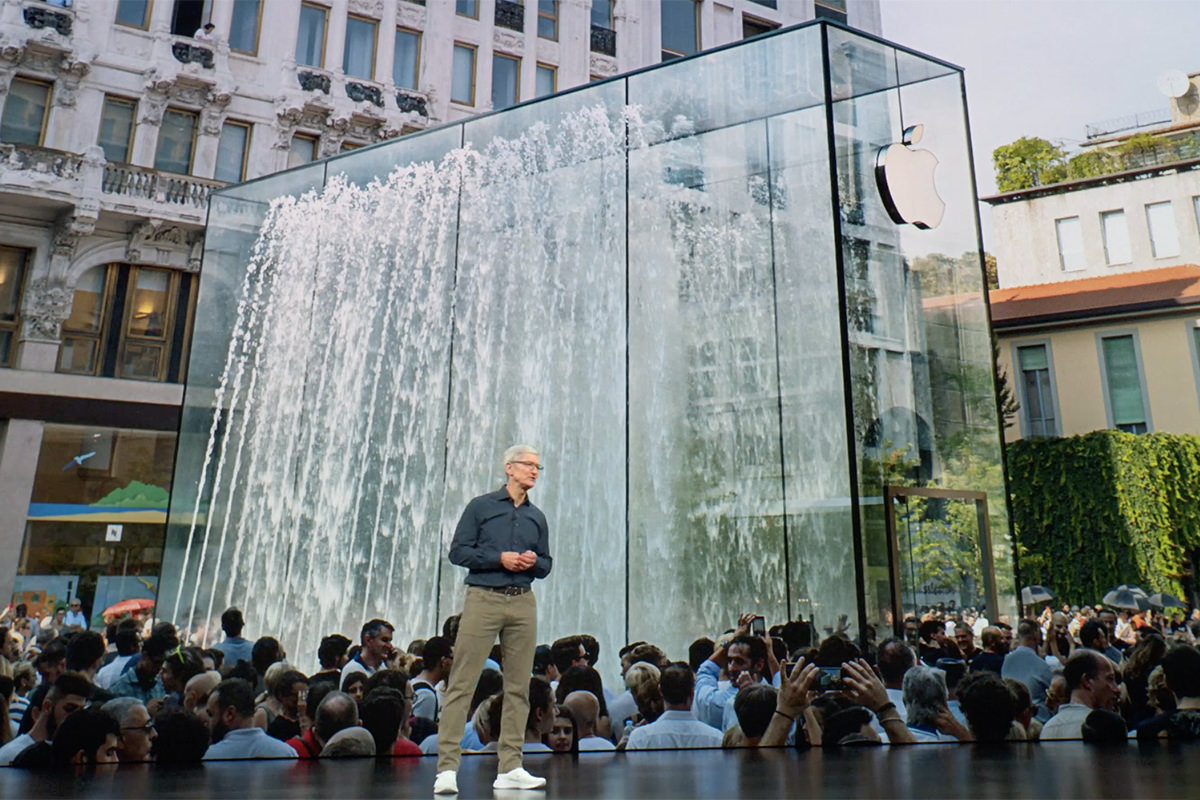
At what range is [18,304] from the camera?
65.2ft

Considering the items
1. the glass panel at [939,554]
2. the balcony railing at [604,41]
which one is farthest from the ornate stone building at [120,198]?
the glass panel at [939,554]

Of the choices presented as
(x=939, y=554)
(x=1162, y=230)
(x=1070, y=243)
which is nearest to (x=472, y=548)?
(x=939, y=554)

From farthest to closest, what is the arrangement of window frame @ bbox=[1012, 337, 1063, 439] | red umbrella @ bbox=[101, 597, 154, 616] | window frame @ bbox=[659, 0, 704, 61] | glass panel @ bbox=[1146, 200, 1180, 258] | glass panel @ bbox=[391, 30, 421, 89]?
glass panel @ bbox=[1146, 200, 1180, 258] → window frame @ bbox=[659, 0, 704, 61] → window frame @ bbox=[1012, 337, 1063, 439] → glass panel @ bbox=[391, 30, 421, 89] → red umbrella @ bbox=[101, 597, 154, 616]

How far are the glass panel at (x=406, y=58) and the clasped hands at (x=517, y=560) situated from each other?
2236cm

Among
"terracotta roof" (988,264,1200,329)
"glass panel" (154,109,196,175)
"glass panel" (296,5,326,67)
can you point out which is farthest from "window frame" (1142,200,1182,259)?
"glass panel" (154,109,196,175)

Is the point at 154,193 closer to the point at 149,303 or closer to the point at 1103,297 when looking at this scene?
the point at 149,303

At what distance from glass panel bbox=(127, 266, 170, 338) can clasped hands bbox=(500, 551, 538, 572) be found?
61.4 ft

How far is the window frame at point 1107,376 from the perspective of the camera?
27.2 meters

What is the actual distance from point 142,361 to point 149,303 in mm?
1335

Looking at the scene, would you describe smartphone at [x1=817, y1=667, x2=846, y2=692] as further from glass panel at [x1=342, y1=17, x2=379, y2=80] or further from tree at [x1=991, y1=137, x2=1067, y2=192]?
tree at [x1=991, y1=137, x2=1067, y2=192]

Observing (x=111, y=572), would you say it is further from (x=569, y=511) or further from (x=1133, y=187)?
(x=1133, y=187)

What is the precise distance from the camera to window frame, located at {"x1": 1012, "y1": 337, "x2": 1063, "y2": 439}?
94.0 feet

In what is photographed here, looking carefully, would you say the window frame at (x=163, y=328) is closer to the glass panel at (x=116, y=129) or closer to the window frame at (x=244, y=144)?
the glass panel at (x=116, y=129)

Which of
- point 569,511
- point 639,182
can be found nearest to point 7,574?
point 569,511
